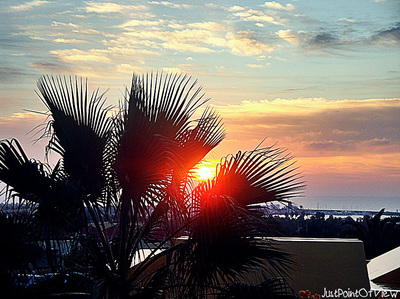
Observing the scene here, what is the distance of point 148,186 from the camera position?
14.6 feet

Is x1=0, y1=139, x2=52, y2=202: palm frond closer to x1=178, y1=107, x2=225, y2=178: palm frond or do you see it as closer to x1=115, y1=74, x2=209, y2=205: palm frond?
x1=115, y1=74, x2=209, y2=205: palm frond

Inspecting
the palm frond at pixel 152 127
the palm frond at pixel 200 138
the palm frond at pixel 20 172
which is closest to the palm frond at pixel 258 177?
the palm frond at pixel 152 127

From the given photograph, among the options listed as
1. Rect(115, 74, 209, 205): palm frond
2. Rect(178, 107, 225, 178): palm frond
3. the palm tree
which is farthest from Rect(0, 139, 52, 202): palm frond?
Rect(178, 107, 225, 178): palm frond

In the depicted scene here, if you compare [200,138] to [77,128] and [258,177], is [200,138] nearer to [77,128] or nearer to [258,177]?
[258,177]

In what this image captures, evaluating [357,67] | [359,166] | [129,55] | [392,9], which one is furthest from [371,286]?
[359,166]

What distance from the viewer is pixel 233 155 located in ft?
14.1

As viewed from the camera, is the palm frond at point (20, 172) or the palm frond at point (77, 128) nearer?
the palm frond at point (20, 172)

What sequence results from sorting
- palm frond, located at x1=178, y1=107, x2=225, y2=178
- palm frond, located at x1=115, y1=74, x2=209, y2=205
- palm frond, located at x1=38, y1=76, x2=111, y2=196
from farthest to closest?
palm frond, located at x1=178, y1=107, x2=225, y2=178, palm frond, located at x1=38, y1=76, x2=111, y2=196, palm frond, located at x1=115, y1=74, x2=209, y2=205

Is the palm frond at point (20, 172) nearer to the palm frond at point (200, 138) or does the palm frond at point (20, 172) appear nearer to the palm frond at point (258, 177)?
the palm frond at point (200, 138)

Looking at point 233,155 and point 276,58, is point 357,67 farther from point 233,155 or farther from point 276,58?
point 233,155

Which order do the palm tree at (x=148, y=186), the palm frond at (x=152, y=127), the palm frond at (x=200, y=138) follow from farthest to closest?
the palm frond at (x=200, y=138), the palm frond at (x=152, y=127), the palm tree at (x=148, y=186)

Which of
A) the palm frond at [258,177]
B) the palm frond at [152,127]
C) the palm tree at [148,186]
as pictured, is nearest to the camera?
the palm tree at [148,186]

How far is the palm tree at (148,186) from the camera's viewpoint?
3.90 m

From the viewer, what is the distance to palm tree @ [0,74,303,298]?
3.90 metres
